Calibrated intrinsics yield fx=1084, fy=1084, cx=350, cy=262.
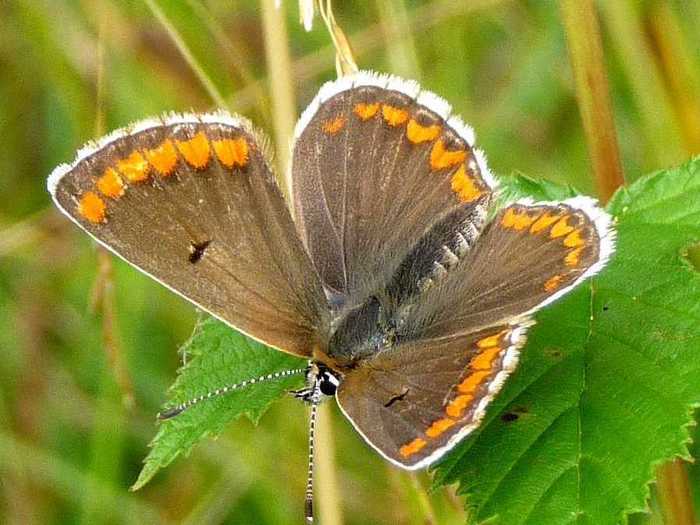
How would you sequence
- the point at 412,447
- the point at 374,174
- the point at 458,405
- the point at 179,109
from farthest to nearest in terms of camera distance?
the point at 179,109 → the point at 374,174 → the point at 458,405 → the point at 412,447

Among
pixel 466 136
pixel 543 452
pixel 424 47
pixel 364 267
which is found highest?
pixel 424 47

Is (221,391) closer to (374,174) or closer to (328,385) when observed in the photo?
(328,385)

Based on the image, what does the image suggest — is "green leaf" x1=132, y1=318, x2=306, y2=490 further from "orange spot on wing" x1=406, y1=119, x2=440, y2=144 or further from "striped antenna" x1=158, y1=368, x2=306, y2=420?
"orange spot on wing" x1=406, y1=119, x2=440, y2=144

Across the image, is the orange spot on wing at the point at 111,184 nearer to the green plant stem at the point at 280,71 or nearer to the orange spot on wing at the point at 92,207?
the orange spot on wing at the point at 92,207

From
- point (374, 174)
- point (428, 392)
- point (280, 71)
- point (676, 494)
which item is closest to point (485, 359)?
point (428, 392)

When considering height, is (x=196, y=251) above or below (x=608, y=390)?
above

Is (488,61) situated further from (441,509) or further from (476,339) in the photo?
(476,339)

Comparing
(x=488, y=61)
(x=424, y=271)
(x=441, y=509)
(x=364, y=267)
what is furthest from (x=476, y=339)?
(x=488, y=61)

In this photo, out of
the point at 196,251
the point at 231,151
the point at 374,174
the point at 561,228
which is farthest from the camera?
the point at 374,174
